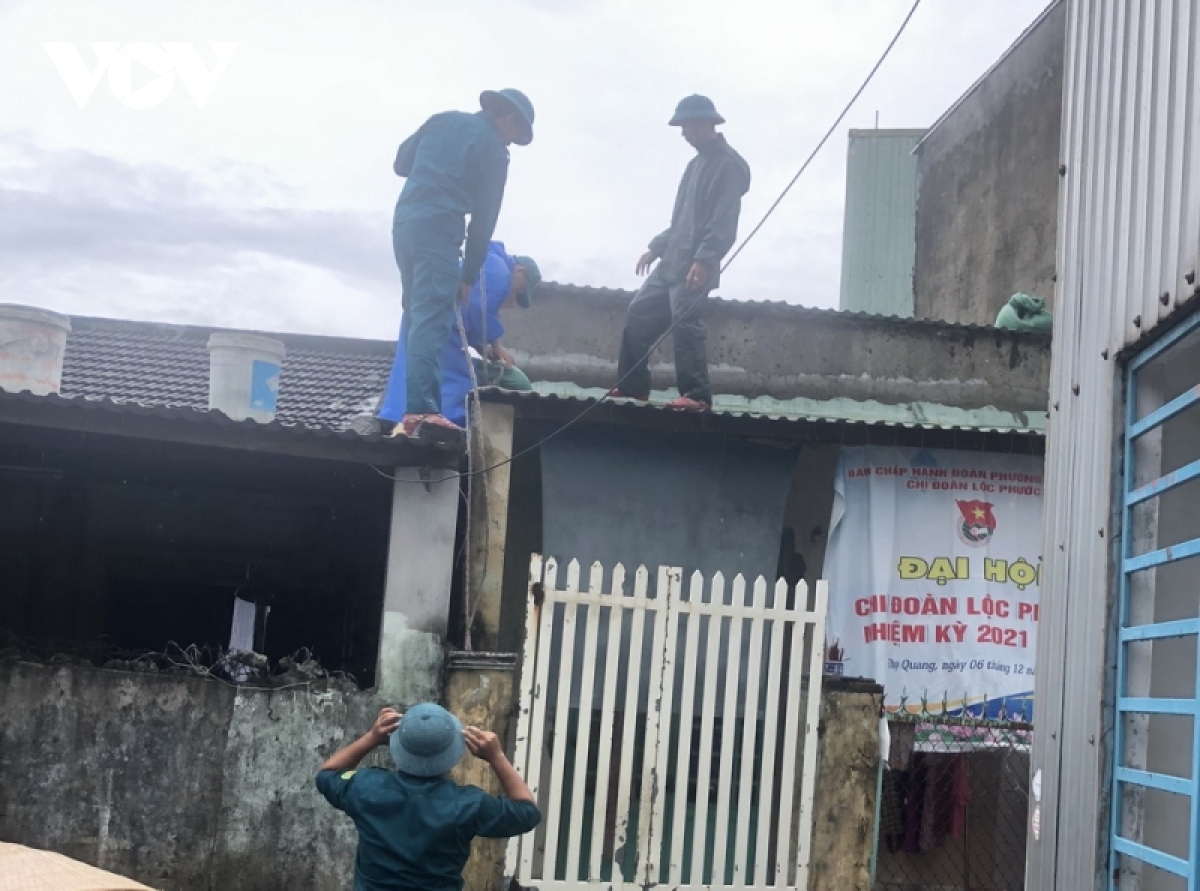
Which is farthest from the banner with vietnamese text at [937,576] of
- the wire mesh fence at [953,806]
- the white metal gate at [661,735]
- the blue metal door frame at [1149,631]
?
the blue metal door frame at [1149,631]

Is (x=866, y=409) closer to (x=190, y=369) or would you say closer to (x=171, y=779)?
(x=171, y=779)

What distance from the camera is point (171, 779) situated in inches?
286

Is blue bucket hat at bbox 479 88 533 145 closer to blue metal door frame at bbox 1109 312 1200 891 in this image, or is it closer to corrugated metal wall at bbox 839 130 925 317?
blue metal door frame at bbox 1109 312 1200 891

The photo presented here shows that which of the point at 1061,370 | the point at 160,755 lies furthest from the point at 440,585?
the point at 1061,370

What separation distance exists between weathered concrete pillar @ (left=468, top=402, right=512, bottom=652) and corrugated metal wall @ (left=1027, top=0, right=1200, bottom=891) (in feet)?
12.2

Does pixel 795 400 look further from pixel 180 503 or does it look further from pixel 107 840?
pixel 107 840

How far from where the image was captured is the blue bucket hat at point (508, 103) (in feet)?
28.7

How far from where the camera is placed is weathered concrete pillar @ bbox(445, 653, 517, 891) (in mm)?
7297

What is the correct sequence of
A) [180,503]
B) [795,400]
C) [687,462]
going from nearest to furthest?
[687,462]
[180,503]
[795,400]

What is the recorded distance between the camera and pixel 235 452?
820 cm

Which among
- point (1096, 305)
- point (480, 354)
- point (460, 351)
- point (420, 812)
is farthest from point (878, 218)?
point (420, 812)

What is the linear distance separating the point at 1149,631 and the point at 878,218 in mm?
16356

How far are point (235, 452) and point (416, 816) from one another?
13.2 ft

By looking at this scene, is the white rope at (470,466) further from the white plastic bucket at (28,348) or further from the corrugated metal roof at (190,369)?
A: the corrugated metal roof at (190,369)
